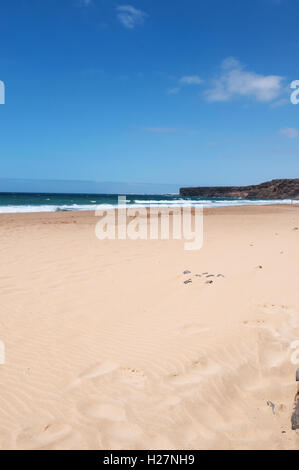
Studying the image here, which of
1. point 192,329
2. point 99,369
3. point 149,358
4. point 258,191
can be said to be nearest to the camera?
point 99,369

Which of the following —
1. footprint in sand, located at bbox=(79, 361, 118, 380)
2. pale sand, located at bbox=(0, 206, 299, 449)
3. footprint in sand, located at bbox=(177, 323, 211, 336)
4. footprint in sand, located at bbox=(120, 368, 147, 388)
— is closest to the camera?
pale sand, located at bbox=(0, 206, 299, 449)

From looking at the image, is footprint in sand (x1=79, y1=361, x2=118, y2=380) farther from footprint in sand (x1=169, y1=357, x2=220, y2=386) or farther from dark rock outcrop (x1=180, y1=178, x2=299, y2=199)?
dark rock outcrop (x1=180, y1=178, x2=299, y2=199)

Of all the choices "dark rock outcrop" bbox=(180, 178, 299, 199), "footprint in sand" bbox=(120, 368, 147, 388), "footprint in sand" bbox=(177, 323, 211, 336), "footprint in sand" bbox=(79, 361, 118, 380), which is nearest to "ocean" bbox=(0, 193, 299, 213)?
"footprint in sand" bbox=(177, 323, 211, 336)

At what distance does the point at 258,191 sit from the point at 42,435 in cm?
12276

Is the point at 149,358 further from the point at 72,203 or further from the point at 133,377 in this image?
the point at 72,203

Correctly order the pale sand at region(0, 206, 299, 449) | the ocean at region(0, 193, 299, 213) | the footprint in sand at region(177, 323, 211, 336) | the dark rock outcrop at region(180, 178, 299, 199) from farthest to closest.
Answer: the dark rock outcrop at region(180, 178, 299, 199), the ocean at region(0, 193, 299, 213), the footprint in sand at region(177, 323, 211, 336), the pale sand at region(0, 206, 299, 449)

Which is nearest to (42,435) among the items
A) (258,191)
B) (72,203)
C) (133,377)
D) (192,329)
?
(133,377)

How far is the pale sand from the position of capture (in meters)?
2.26

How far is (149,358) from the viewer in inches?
124

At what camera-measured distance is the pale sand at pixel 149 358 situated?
2.26 meters

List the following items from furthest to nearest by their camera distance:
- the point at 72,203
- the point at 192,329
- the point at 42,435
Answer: the point at 72,203 < the point at 192,329 < the point at 42,435

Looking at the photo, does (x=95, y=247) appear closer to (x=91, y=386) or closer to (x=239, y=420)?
(x=91, y=386)

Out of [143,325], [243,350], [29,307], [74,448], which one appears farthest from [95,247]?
[74,448]
